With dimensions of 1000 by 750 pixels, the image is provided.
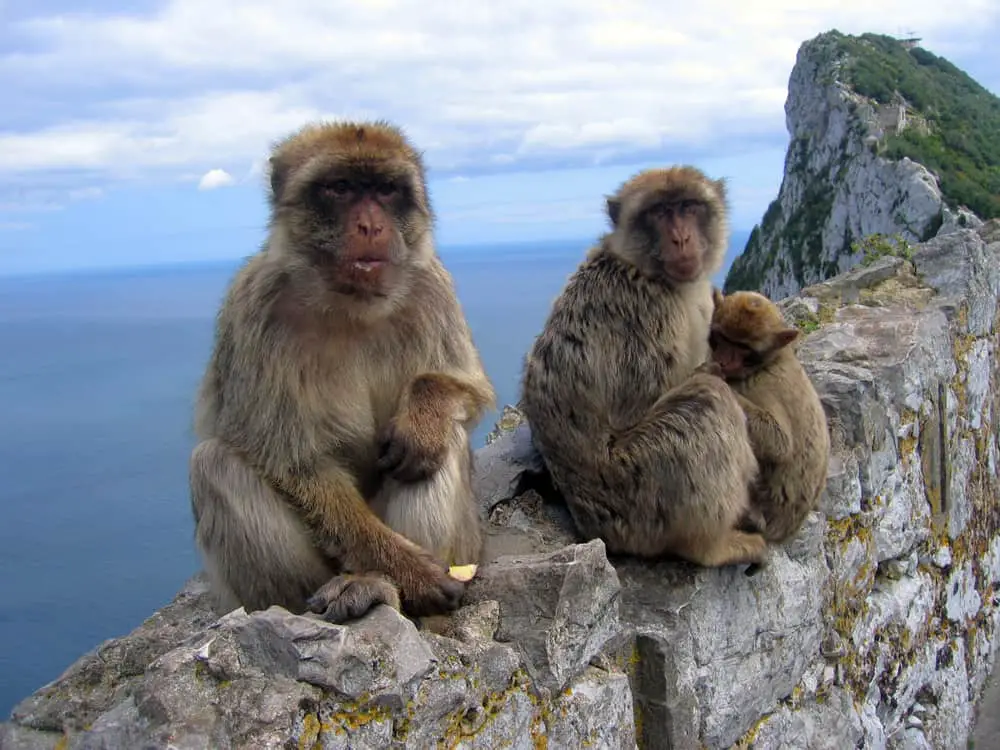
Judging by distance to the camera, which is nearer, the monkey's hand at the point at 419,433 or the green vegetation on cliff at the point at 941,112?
the monkey's hand at the point at 419,433

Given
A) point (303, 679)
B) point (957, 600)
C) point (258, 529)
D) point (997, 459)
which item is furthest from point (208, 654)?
point (997, 459)

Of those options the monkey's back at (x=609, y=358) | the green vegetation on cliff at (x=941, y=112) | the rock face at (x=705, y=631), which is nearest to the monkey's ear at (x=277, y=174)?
the monkey's back at (x=609, y=358)

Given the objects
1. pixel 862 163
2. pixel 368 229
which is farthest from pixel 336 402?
pixel 862 163

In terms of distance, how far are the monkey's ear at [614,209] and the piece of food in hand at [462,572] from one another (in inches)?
64.9

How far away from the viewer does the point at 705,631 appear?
10.1ft

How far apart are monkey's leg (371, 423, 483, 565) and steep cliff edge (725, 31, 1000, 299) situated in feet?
77.9

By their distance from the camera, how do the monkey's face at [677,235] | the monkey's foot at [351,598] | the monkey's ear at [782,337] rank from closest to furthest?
1. the monkey's foot at [351,598]
2. the monkey's ear at [782,337]
3. the monkey's face at [677,235]

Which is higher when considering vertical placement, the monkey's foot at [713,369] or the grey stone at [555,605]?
the monkey's foot at [713,369]

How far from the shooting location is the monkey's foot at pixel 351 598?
2.24 meters

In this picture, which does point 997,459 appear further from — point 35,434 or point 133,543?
point 35,434

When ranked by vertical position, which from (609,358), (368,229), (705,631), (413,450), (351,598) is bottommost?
(705,631)

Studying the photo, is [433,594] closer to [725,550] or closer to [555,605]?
[555,605]

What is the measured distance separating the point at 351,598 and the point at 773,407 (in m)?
1.80

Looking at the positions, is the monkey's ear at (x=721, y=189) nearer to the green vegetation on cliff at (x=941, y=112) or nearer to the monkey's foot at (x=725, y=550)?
the monkey's foot at (x=725, y=550)
